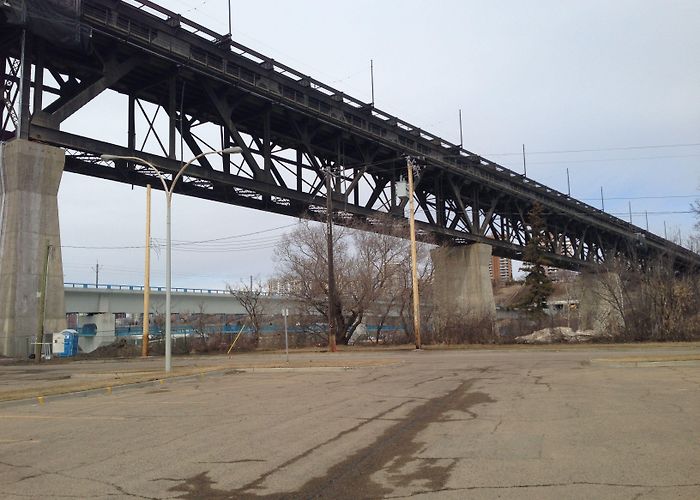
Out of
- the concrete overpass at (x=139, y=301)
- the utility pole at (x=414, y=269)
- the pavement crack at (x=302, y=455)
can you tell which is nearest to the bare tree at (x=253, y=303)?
the concrete overpass at (x=139, y=301)

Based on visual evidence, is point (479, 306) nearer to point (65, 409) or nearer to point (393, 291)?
point (393, 291)

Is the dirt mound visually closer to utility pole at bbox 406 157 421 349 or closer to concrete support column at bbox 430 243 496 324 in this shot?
utility pole at bbox 406 157 421 349

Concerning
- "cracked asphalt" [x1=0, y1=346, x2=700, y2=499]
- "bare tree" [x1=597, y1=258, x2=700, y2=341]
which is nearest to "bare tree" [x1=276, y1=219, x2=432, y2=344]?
"bare tree" [x1=597, y1=258, x2=700, y2=341]

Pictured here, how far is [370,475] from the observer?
670cm

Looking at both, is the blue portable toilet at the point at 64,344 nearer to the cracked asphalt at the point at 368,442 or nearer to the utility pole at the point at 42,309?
the utility pole at the point at 42,309

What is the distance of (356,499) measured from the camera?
19.0 ft

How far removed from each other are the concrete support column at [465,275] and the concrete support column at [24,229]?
33778 mm


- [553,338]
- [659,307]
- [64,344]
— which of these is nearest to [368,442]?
[64,344]

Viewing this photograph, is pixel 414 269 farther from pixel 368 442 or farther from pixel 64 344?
pixel 368 442

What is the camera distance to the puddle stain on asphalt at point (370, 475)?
19.8ft

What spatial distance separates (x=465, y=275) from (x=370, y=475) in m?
51.5

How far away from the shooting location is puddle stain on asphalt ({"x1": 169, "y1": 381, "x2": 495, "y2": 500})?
6039 millimetres

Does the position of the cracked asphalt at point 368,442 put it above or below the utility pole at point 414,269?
below

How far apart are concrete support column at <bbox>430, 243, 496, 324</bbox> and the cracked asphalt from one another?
39.8m
